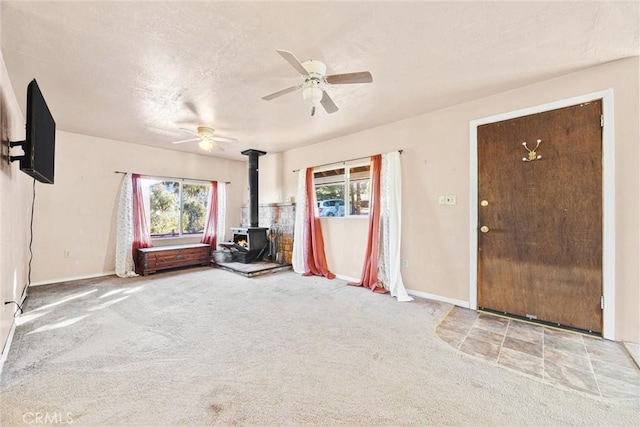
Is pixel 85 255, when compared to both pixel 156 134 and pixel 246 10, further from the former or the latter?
pixel 246 10

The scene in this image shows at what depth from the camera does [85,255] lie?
4.39m

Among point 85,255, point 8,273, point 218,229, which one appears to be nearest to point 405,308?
point 8,273

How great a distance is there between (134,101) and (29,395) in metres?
2.84

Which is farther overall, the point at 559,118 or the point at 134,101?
the point at 134,101

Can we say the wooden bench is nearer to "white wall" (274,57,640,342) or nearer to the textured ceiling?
the textured ceiling

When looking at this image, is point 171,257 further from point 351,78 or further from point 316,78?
point 351,78

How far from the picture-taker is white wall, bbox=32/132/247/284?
13.2ft

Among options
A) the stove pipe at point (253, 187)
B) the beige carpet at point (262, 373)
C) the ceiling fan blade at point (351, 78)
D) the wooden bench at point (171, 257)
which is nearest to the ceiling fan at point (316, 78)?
the ceiling fan blade at point (351, 78)

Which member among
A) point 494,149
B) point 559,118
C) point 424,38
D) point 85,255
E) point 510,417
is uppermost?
point 424,38

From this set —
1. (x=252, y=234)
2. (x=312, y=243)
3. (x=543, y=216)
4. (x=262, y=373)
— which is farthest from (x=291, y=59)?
(x=252, y=234)

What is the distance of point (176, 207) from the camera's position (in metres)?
5.56

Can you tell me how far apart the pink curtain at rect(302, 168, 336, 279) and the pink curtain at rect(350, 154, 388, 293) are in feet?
2.97

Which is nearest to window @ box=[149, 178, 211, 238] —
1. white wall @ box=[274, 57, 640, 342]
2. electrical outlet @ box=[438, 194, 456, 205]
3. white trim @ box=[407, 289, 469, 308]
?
white wall @ box=[274, 57, 640, 342]

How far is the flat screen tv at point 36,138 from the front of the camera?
185cm
